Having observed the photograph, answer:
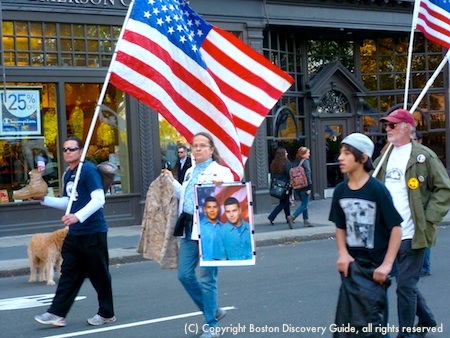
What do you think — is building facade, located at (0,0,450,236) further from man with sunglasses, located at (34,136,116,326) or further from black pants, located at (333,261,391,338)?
black pants, located at (333,261,391,338)

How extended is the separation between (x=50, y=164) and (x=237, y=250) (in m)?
10.9

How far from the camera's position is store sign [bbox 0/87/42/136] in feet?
55.1

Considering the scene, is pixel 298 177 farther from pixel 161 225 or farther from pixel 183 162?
pixel 161 225

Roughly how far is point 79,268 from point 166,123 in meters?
11.1

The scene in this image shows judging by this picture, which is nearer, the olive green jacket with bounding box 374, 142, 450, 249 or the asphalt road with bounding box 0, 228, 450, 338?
the olive green jacket with bounding box 374, 142, 450, 249

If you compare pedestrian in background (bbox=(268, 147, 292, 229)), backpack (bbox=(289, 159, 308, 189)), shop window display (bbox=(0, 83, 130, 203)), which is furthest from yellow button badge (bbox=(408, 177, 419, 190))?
shop window display (bbox=(0, 83, 130, 203))

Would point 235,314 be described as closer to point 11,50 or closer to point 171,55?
point 171,55

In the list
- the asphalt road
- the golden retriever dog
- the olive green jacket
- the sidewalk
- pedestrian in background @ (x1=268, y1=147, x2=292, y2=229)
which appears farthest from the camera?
pedestrian in background @ (x1=268, y1=147, x2=292, y2=229)

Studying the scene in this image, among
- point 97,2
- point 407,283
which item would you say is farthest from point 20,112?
point 407,283

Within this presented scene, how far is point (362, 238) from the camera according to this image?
578 centimetres

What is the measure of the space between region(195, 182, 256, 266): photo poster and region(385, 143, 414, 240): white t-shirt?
1202 mm

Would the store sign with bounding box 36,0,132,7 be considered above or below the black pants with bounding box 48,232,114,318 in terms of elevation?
above

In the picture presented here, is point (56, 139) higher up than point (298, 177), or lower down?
higher up

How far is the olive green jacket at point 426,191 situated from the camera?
701cm
